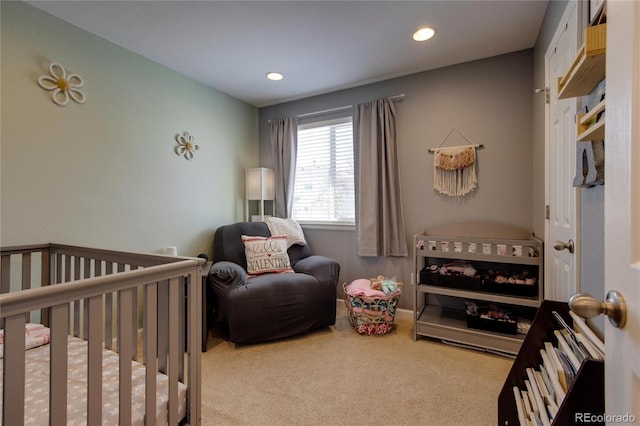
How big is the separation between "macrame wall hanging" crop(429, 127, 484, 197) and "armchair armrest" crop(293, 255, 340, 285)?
120 centimetres

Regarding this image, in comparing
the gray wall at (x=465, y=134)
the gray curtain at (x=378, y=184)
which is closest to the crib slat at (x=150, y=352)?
the gray curtain at (x=378, y=184)

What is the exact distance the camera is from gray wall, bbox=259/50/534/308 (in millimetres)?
2377

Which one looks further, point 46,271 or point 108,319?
A: point 46,271

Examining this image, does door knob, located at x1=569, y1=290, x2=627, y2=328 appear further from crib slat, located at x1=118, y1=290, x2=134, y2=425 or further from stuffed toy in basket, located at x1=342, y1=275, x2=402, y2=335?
stuffed toy in basket, located at x1=342, y1=275, x2=402, y2=335

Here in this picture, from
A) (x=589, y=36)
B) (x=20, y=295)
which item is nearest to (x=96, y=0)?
(x=20, y=295)

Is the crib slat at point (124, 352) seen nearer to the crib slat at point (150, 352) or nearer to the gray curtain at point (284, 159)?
the crib slat at point (150, 352)

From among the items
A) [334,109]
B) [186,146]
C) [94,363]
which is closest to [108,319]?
[94,363]

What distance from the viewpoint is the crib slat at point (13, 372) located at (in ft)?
2.27

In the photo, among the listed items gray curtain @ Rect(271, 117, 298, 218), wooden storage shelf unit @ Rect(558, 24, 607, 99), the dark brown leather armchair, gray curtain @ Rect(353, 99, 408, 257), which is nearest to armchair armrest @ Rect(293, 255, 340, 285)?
the dark brown leather armchair

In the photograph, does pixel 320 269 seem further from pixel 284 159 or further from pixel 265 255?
pixel 284 159

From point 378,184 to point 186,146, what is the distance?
187cm

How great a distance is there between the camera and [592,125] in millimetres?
911

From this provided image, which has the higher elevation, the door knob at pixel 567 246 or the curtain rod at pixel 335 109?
the curtain rod at pixel 335 109

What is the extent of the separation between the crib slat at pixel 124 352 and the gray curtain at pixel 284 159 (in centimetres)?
247
